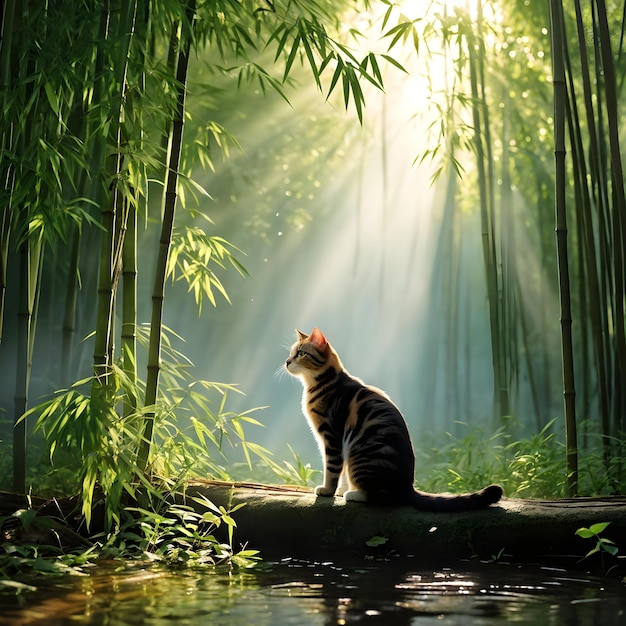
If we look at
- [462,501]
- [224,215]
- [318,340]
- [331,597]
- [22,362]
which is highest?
[224,215]

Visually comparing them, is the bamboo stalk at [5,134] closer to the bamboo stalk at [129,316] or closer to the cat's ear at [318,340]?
the bamboo stalk at [129,316]

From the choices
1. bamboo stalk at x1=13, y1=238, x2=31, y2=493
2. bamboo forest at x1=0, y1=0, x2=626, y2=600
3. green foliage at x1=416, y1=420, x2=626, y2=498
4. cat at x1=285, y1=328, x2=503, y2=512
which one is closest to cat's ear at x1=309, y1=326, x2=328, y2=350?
cat at x1=285, y1=328, x2=503, y2=512

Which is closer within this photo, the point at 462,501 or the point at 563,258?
the point at 462,501

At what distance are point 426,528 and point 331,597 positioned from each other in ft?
2.35

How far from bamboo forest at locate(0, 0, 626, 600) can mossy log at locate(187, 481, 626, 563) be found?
19 cm

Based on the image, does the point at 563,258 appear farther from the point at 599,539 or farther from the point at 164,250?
the point at 164,250

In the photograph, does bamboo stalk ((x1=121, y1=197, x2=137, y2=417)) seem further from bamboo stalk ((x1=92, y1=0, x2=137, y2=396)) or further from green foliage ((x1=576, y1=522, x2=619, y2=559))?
green foliage ((x1=576, y1=522, x2=619, y2=559))

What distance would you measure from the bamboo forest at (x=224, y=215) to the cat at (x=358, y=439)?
21 centimetres

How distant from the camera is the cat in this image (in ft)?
9.11

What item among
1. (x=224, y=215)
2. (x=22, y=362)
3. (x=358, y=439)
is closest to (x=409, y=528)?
(x=358, y=439)

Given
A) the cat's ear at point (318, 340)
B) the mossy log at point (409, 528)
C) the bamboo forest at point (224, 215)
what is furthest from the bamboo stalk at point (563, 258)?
the cat's ear at point (318, 340)

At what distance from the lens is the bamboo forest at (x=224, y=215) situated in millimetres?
2688

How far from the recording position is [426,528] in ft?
8.64

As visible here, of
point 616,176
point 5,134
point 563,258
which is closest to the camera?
point 5,134
